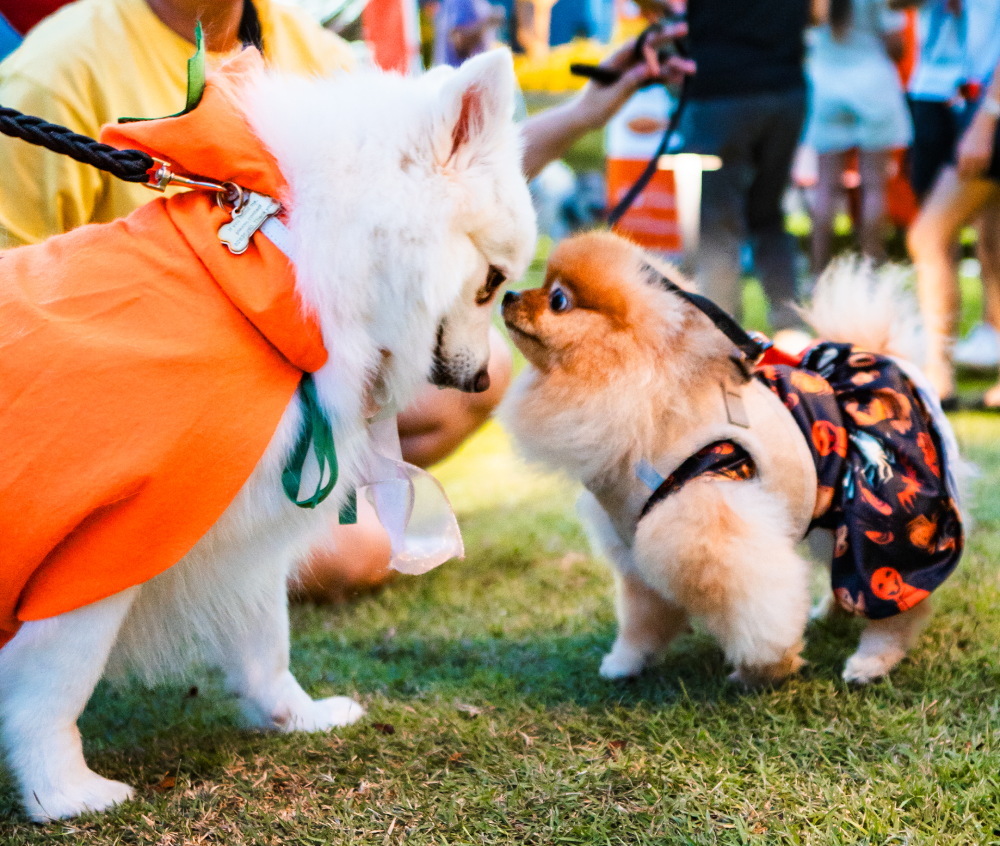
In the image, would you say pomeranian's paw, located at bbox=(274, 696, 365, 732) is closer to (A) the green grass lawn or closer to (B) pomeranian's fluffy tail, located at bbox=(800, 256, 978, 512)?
(A) the green grass lawn

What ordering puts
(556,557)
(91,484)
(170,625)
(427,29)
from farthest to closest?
(427,29)
(556,557)
(170,625)
(91,484)

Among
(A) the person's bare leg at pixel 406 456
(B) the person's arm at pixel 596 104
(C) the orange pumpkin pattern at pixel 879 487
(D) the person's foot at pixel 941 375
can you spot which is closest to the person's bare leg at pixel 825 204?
(D) the person's foot at pixel 941 375

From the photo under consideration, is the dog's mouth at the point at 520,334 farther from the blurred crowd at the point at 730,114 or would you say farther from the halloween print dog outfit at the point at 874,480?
the halloween print dog outfit at the point at 874,480

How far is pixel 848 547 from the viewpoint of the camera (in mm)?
1826

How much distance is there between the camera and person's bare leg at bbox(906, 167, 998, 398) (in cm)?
418

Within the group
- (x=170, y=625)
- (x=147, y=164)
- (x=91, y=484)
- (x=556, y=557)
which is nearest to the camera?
(x=91, y=484)

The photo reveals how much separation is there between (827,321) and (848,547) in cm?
62

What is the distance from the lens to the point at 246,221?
4.47 ft

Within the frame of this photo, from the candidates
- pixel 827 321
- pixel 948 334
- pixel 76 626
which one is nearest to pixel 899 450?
pixel 827 321

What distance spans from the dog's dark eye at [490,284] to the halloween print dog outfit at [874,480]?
1.66 ft

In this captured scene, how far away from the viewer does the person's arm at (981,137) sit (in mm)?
3678

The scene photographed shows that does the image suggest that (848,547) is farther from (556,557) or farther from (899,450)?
(556,557)

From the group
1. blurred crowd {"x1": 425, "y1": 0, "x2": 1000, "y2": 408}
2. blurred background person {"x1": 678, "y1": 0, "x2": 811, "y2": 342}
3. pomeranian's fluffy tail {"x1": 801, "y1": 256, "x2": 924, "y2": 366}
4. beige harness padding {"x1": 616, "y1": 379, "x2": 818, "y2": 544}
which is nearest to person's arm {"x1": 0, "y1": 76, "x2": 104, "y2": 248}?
beige harness padding {"x1": 616, "y1": 379, "x2": 818, "y2": 544}

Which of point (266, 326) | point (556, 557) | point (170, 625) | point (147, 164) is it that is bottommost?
point (556, 557)
